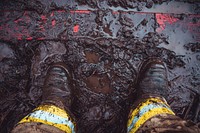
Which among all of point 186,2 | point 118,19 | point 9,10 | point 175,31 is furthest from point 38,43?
point 186,2

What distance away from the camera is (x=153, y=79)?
4.56 ft

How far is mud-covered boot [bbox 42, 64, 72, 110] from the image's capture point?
1.31 meters

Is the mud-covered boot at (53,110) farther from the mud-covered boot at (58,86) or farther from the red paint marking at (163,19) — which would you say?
the red paint marking at (163,19)

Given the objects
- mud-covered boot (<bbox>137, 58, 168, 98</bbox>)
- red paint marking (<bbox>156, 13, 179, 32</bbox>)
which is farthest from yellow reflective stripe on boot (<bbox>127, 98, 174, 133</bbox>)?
red paint marking (<bbox>156, 13, 179, 32</bbox>)

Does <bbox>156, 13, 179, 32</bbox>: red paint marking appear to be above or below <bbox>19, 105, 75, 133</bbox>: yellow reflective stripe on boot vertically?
above

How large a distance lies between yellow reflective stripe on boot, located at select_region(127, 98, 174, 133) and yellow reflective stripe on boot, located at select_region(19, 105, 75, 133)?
0.38 meters

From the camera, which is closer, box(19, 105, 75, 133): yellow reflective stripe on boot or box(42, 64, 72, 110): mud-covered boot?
box(19, 105, 75, 133): yellow reflective stripe on boot

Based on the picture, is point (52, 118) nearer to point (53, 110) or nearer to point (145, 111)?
point (53, 110)

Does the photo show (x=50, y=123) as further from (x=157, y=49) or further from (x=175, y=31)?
(x=175, y=31)

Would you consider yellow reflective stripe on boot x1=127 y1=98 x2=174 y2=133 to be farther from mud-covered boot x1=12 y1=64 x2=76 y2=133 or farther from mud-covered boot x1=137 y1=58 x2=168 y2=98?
mud-covered boot x1=12 y1=64 x2=76 y2=133

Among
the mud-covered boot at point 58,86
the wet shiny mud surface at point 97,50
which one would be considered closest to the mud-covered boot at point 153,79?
the wet shiny mud surface at point 97,50

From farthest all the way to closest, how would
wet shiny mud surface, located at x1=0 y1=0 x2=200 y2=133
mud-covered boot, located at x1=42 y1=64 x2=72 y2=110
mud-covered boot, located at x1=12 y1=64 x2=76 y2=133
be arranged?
1. wet shiny mud surface, located at x1=0 y1=0 x2=200 y2=133
2. mud-covered boot, located at x1=42 y1=64 x2=72 y2=110
3. mud-covered boot, located at x1=12 y1=64 x2=76 y2=133

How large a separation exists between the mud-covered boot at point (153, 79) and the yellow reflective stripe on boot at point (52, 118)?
580 millimetres

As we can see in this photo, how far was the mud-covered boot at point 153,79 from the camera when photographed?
1354 millimetres
